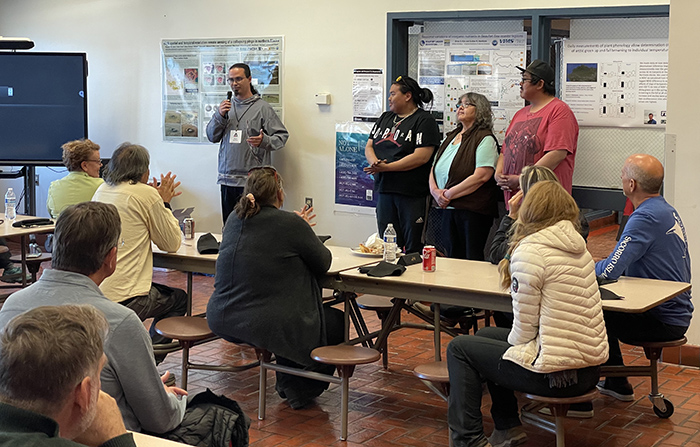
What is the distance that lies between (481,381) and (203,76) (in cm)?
521

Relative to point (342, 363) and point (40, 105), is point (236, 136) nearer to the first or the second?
point (40, 105)

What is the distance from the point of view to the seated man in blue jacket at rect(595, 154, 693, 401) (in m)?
4.13

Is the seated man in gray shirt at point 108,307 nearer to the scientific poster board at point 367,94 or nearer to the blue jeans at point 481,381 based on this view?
the blue jeans at point 481,381

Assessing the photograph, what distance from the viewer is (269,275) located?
13.4 ft

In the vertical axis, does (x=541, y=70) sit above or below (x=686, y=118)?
above

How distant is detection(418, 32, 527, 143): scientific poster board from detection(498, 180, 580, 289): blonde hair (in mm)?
3202

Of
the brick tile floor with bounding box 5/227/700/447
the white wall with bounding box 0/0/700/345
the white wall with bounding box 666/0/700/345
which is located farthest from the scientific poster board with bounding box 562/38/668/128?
the brick tile floor with bounding box 5/227/700/447

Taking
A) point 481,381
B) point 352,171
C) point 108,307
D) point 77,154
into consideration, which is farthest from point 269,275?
point 352,171

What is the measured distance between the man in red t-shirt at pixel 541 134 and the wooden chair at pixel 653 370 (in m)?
1.76

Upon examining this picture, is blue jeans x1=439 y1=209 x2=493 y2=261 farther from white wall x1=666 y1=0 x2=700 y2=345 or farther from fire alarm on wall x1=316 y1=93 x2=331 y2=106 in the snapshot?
fire alarm on wall x1=316 y1=93 x2=331 y2=106

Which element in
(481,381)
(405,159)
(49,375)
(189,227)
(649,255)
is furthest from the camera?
(405,159)

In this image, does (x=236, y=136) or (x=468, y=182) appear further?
(x=236, y=136)

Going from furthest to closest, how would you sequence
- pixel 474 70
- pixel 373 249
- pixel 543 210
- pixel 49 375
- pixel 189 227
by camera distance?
pixel 474 70
pixel 189 227
pixel 373 249
pixel 543 210
pixel 49 375

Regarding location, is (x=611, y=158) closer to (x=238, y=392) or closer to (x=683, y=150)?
(x=683, y=150)
